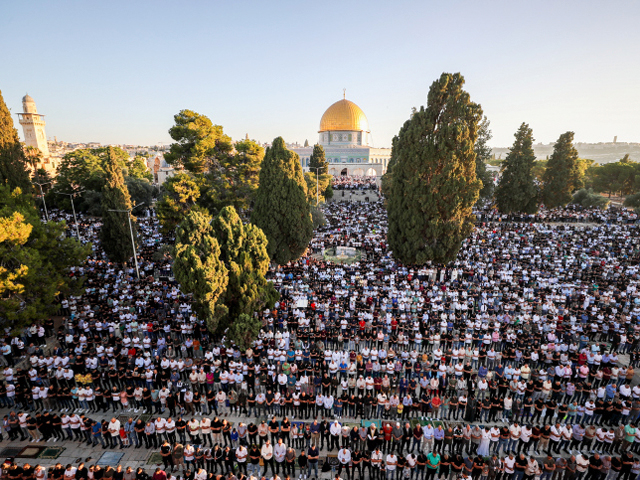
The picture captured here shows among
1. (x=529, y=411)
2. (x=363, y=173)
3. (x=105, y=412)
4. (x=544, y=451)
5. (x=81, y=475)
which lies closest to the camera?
(x=81, y=475)

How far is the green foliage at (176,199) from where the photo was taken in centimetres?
2247

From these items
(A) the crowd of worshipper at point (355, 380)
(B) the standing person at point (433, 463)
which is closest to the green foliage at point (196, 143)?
(A) the crowd of worshipper at point (355, 380)

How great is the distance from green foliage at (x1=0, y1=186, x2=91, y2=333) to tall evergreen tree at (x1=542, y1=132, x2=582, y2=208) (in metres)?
42.9

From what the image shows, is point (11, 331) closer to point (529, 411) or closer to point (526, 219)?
point (529, 411)

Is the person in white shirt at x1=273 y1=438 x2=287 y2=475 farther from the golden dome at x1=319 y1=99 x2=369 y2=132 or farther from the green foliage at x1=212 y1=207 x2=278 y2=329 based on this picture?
the golden dome at x1=319 y1=99 x2=369 y2=132

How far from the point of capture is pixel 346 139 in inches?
3191

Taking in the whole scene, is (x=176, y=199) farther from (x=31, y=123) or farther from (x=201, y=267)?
(x=31, y=123)

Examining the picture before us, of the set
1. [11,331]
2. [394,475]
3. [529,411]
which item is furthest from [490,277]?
[11,331]

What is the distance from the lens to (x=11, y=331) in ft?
42.9

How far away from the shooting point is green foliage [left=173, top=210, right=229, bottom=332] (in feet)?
40.1

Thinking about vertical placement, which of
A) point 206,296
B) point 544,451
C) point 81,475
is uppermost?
point 206,296

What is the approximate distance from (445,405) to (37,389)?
13211 millimetres

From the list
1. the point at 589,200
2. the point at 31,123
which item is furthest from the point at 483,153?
the point at 31,123

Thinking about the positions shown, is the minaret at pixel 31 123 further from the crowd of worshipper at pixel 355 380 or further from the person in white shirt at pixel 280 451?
the person in white shirt at pixel 280 451
